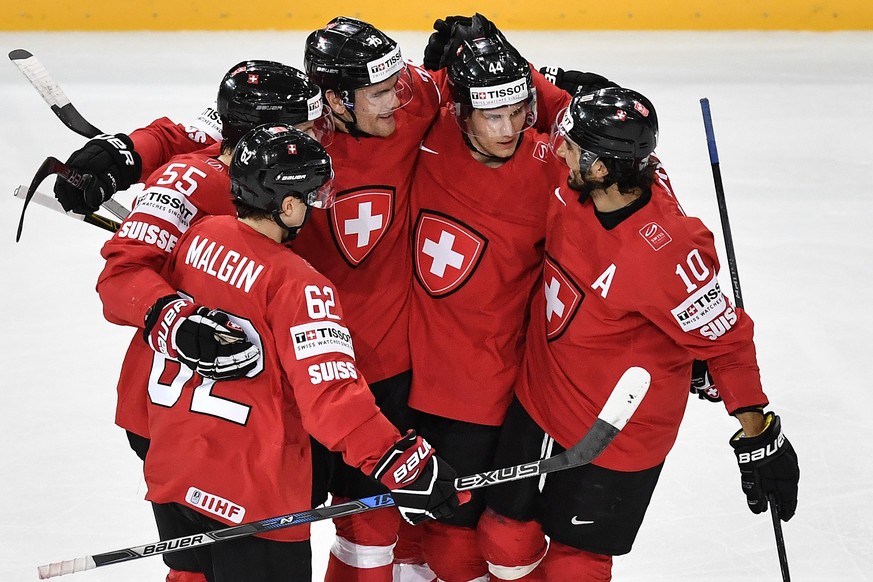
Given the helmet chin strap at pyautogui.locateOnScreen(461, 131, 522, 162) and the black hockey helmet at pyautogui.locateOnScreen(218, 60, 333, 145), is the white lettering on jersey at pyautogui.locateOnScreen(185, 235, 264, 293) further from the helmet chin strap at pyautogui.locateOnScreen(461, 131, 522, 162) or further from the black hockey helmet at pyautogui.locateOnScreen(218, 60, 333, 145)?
the helmet chin strap at pyautogui.locateOnScreen(461, 131, 522, 162)

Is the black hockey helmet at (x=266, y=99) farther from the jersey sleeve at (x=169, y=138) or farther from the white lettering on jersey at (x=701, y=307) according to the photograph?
the white lettering on jersey at (x=701, y=307)

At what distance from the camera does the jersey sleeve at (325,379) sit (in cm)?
196

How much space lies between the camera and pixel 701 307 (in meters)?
2.16

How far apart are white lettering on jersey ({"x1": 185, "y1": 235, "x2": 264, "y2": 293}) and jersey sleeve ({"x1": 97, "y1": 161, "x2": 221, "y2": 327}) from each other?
0.34 ft

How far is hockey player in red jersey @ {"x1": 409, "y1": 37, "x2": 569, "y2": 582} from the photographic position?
2361mm

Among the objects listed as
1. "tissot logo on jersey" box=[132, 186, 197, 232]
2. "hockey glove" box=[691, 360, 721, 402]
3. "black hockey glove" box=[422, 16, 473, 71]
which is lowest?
"hockey glove" box=[691, 360, 721, 402]

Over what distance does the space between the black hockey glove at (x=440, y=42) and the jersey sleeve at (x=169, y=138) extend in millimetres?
566

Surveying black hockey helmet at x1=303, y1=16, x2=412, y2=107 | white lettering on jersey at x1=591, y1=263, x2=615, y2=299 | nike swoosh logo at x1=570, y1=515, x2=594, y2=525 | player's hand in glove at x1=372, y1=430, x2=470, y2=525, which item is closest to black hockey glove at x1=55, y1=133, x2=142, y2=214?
black hockey helmet at x1=303, y1=16, x2=412, y2=107

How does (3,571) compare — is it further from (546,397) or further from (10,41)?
(10,41)

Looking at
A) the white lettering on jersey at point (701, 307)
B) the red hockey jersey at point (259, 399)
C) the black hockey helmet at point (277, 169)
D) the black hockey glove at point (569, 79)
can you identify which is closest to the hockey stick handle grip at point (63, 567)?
the red hockey jersey at point (259, 399)

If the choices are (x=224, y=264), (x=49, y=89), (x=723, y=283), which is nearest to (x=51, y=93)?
(x=49, y=89)

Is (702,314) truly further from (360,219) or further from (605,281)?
(360,219)

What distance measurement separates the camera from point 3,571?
2.90m

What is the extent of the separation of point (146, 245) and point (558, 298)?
871 millimetres
